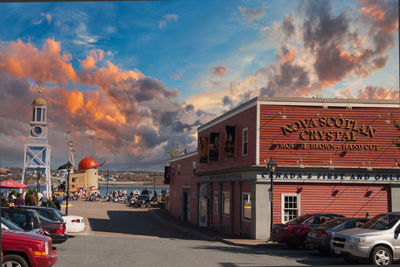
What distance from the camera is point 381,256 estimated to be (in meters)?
14.6

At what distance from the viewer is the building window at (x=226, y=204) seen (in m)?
30.3

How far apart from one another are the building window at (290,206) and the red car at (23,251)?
16368 millimetres

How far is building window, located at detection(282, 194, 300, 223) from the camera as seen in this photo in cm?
2572

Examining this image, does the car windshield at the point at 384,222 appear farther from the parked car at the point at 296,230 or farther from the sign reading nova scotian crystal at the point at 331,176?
the sign reading nova scotian crystal at the point at 331,176

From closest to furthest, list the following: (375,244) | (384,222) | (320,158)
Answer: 1. (375,244)
2. (384,222)
3. (320,158)

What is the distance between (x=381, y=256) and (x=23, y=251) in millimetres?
10499

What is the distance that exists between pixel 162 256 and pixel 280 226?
657 cm

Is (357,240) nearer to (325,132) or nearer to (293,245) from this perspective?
(293,245)

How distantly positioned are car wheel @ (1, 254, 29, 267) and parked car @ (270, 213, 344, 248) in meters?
12.6

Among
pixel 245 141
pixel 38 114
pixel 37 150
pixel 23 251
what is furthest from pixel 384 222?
pixel 38 114

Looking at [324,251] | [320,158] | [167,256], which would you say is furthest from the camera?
[320,158]

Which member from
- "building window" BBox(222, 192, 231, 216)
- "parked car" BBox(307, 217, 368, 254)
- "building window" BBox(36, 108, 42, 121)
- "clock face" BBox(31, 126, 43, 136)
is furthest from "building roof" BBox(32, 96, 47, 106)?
"parked car" BBox(307, 217, 368, 254)

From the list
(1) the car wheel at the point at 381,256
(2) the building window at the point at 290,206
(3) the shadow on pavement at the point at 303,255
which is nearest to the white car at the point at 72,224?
(3) the shadow on pavement at the point at 303,255

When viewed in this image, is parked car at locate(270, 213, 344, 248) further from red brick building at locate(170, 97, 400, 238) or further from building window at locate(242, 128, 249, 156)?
building window at locate(242, 128, 249, 156)
